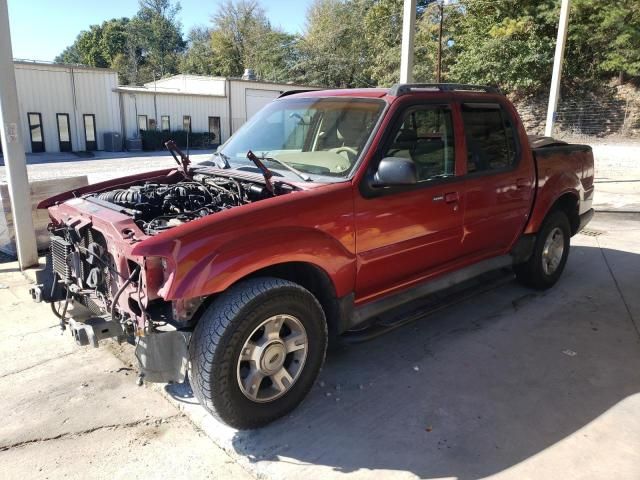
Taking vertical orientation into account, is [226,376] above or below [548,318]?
above

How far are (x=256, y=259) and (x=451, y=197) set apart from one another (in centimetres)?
182

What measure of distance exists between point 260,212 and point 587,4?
31657 mm

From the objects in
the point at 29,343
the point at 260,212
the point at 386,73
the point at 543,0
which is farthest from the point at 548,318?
the point at 386,73

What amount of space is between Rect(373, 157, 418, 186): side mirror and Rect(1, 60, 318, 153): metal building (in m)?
27.7

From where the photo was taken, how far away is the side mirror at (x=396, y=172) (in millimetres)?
3293

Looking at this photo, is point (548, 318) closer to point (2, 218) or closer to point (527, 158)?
point (527, 158)

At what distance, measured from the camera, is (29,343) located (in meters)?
4.24

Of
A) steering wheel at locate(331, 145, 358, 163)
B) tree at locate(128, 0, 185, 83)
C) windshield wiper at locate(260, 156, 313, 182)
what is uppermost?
tree at locate(128, 0, 185, 83)

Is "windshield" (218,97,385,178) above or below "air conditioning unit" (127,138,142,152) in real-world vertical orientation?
above

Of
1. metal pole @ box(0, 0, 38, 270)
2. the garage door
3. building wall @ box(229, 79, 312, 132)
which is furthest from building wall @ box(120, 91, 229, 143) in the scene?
metal pole @ box(0, 0, 38, 270)

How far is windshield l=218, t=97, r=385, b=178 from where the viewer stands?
362cm

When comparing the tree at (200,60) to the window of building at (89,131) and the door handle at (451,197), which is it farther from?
the door handle at (451,197)

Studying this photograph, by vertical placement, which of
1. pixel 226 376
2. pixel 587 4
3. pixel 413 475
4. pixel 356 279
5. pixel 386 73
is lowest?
pixel 413 475

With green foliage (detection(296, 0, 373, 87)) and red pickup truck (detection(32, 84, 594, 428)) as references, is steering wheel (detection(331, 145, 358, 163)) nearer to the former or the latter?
red pickup truck (detection(32, 84, 594, 428))
